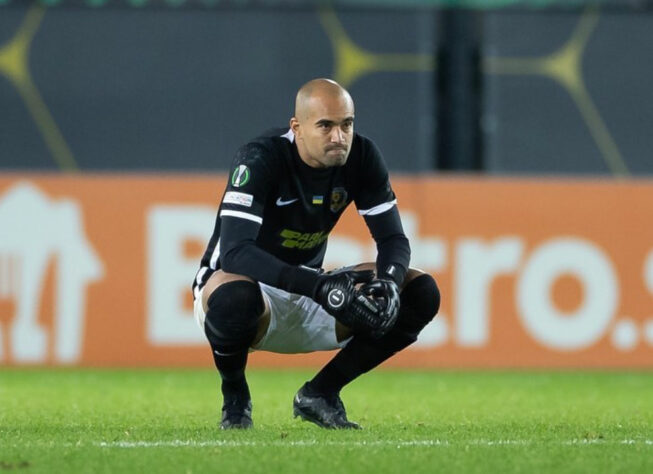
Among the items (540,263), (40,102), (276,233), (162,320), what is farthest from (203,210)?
(276,233)

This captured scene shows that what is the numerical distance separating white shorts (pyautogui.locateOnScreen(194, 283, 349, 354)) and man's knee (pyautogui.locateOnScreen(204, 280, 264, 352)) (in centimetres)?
22

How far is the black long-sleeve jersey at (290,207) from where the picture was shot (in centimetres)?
522

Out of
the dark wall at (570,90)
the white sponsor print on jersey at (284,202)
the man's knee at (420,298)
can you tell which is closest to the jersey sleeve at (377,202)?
the man's knee at (420,298)

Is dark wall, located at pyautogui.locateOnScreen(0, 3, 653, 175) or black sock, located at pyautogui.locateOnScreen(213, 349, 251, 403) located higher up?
dark wall, located at pyautogui.locateOnScreen(0, 3, 653, 175)

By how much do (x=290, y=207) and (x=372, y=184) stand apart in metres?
0.32

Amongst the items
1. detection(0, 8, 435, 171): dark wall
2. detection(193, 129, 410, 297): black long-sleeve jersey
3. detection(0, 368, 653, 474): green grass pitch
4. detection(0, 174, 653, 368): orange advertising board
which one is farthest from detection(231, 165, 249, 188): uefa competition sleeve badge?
detection(0, 8, 435, 171): dark wall

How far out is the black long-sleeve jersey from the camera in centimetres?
522

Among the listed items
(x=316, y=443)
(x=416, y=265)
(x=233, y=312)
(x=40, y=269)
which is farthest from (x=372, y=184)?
(x=40, y=269)

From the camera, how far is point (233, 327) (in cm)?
519

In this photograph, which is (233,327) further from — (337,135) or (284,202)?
(337,135)

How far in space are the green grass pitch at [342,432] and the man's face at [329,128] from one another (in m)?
1.00

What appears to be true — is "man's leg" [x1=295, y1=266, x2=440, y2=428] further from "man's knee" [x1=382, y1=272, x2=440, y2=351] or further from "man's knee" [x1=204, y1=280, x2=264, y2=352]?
"man's knee" [x1=204, y1=280, x2=264, y2=352]

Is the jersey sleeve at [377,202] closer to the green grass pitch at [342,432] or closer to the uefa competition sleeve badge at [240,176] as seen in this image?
the uefa competition sleeve badge at [240,176]

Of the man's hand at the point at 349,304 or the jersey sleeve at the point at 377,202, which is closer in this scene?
the man's hand at the point at 349,304
